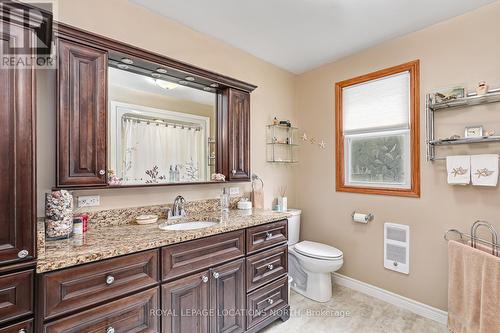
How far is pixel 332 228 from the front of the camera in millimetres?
2895

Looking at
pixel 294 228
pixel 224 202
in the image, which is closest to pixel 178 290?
pixel 224 202

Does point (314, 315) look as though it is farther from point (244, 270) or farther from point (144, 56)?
point (144, 56)

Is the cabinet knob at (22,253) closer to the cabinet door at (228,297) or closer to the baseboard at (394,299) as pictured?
the cabinet door at (228,297)

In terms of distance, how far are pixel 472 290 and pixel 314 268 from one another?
120 centimetres

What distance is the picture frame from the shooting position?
1.88m

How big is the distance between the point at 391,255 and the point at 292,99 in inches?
85.4

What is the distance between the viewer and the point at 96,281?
121cm

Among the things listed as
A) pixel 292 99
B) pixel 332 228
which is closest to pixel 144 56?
pixel 292 99

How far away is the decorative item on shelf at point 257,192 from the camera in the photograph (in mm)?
2668

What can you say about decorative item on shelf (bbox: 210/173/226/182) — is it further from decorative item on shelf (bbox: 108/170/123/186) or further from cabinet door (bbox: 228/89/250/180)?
decorative item on shelf (bbox: 108/170/123/186)

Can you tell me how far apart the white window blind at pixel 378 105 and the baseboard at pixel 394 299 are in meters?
1.67

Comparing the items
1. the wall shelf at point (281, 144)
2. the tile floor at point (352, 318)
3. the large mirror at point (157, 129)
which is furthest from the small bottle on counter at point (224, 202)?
the tile floor at point (352, 318)

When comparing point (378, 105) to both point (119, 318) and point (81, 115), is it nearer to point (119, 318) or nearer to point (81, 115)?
point (81, 115)

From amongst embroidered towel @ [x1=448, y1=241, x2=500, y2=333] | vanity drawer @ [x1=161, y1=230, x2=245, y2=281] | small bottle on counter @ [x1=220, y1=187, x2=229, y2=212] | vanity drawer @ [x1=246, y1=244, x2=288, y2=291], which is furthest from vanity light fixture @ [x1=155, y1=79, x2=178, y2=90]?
embroidered towel @ [x1=448, y1=241, x2=500, y2=333]
